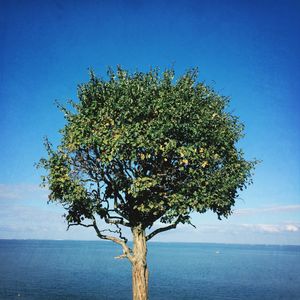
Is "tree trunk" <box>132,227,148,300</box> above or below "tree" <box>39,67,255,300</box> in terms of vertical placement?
below

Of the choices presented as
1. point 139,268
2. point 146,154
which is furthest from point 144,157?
point 139,268

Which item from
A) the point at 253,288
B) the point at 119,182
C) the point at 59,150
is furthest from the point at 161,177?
the point at 253,288

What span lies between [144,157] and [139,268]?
735cm

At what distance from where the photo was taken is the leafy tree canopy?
73.5 ft

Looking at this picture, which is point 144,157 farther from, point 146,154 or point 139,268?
point 139,268

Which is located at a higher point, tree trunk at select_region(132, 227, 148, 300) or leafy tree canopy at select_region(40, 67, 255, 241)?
leafy tree canopy at select_region(40, 67, 255, 241)

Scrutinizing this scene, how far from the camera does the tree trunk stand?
23.8m

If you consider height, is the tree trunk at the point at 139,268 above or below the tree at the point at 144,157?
below

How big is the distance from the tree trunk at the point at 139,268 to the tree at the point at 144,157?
59 mm

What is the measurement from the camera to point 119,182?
24156 mm

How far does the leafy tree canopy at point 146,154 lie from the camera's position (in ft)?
73.5

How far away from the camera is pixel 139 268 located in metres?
24.1

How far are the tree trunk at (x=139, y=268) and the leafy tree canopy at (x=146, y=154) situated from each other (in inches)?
28.3

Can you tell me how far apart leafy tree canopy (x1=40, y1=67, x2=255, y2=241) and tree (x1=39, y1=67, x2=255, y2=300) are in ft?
0.20
